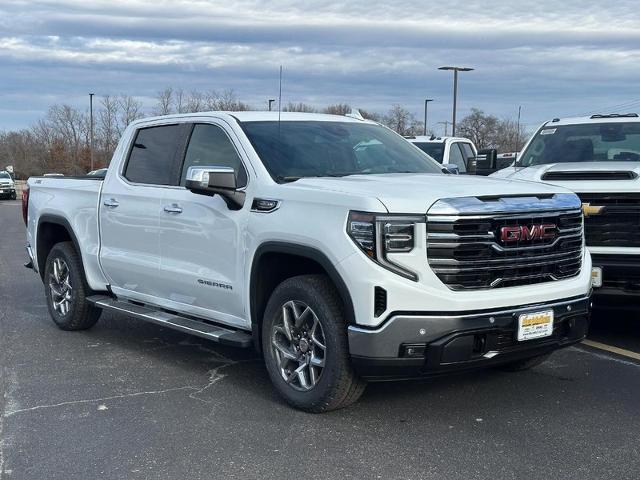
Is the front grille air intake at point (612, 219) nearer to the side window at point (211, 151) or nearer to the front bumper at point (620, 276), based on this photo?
the front bumper at point (620, 276)

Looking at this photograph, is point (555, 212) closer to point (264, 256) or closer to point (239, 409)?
point (264, 256)

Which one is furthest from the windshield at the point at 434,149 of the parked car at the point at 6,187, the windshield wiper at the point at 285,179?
the parked car at the point at 6,187

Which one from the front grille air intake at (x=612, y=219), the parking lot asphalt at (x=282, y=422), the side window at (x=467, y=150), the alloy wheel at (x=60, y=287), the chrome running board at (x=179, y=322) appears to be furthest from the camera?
the side window at (x=467, y=150)

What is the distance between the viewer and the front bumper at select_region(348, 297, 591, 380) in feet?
14.5

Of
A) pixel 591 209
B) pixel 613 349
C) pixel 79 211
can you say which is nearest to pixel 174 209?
pixel 79 211

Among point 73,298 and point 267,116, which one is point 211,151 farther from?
point 73,298

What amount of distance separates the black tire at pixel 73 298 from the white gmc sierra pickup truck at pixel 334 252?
2.21 ft

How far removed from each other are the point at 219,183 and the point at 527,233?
2.01m

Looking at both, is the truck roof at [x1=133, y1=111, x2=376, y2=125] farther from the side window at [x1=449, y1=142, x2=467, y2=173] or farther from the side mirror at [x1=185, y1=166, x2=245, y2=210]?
the side window at [x1=449, y1=142, x2=467, y2=173]

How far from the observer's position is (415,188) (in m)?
4.77

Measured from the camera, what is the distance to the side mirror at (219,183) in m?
5.27

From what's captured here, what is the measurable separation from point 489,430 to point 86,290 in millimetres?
4286

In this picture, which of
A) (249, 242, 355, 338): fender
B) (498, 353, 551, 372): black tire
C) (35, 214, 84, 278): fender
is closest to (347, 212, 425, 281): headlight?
(249, 242, 355, 338): fender

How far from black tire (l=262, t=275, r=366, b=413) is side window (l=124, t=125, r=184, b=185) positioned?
172 centimetres
